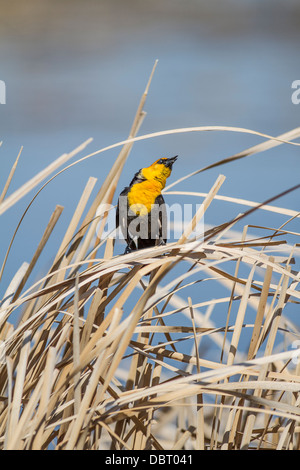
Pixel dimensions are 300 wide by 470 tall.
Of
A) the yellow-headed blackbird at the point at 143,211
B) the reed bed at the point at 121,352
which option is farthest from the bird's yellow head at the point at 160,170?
the reed bed at the point at 121,352

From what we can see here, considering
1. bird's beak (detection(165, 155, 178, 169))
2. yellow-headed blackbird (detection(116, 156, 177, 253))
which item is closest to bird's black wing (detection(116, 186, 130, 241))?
yellow-headed blackbird (detection(116, 156, 177, 253))

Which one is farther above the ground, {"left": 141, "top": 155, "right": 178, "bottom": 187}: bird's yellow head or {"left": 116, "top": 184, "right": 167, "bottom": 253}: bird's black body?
{"left": 141, "top": 155, "right": 178, "bottom": 187}: bird's yellow head

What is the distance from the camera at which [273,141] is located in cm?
34

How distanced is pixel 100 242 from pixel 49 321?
10 cm

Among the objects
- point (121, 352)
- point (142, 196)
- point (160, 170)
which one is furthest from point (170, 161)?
point (121, 352)

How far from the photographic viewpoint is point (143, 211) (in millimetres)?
758

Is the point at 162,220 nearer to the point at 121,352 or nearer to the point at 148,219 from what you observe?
the point at 148,219

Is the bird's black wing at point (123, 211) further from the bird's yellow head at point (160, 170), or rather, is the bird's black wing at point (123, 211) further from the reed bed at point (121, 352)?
the reed bed at point (121, 352)

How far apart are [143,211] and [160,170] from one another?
0.13 meters

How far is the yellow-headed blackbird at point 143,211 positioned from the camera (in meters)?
0.77

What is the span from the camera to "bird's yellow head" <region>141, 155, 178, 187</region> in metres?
0.83

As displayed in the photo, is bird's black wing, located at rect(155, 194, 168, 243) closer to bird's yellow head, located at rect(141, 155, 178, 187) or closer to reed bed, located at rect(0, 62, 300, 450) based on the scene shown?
bird's yellow head, located at rect(141, 155, 178, 187)
